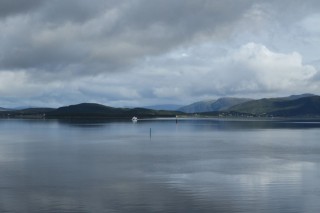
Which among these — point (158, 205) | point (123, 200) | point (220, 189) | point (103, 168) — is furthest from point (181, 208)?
point (103, 168)

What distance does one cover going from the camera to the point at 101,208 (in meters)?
31.9

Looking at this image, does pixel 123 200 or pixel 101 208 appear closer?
pixel 101 208

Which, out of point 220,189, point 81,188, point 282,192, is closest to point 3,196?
point 81,188

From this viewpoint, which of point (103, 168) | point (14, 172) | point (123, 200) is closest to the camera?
point (123, 200)

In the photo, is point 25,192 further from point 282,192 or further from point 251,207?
point 282,192

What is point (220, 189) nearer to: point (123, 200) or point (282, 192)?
point (282, 192)

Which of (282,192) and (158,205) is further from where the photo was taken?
(282,192)

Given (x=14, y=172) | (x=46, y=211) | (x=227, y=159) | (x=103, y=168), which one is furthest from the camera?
(x=227, y=159)

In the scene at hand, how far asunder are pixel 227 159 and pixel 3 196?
127 feet

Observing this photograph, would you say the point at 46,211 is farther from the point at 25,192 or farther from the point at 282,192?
the point at 282,192

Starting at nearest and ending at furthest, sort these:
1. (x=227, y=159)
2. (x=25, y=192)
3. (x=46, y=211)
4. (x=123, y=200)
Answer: (x=46, y=211) → (x=123, y=200) → (x=25, y=192) → (x=227, y=159)

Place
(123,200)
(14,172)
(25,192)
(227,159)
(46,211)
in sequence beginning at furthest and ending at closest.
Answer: (227,159) → (14,172) → (25,192) → (123,200) → (46,211)

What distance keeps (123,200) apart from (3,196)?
1077 cm

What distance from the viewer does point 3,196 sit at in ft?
118
